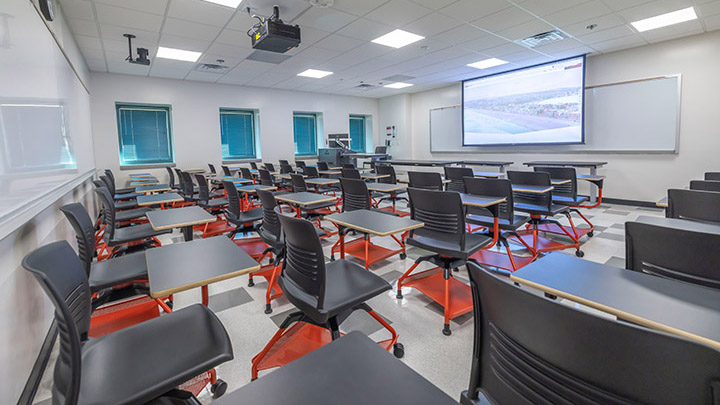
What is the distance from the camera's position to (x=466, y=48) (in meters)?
5.88

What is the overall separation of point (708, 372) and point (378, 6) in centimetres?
452

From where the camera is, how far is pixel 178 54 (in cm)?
584

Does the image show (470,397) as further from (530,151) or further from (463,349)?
(530,151)

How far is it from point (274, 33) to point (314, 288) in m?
3.45

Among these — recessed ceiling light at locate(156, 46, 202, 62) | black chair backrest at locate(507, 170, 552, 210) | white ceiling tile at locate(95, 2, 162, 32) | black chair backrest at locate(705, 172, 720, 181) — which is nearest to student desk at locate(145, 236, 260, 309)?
black chair backrest at locate(507, 170, 552, 210)

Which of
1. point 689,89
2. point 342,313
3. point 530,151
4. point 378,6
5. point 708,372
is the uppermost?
point 378,6

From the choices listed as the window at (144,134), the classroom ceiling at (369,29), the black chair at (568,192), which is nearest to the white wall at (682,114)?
the classroom ceiling at (369,29)

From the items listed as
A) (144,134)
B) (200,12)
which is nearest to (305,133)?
(144,134)

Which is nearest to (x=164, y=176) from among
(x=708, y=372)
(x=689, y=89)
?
(x=708, y=372)

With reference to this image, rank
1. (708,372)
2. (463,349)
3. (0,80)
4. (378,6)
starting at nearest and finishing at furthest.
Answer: (708,372)
(0,80)
(463,349)
(378,6)

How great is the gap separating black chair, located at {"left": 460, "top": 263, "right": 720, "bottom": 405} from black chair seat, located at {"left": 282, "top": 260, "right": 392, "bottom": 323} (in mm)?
805

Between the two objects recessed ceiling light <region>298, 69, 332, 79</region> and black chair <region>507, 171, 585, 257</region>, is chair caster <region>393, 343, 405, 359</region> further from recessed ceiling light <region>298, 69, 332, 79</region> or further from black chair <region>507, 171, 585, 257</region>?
recessed ceiling light <region>298, 69, 332, 79</region>

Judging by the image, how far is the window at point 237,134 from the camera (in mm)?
8977

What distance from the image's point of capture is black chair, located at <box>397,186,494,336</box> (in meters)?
2.36
